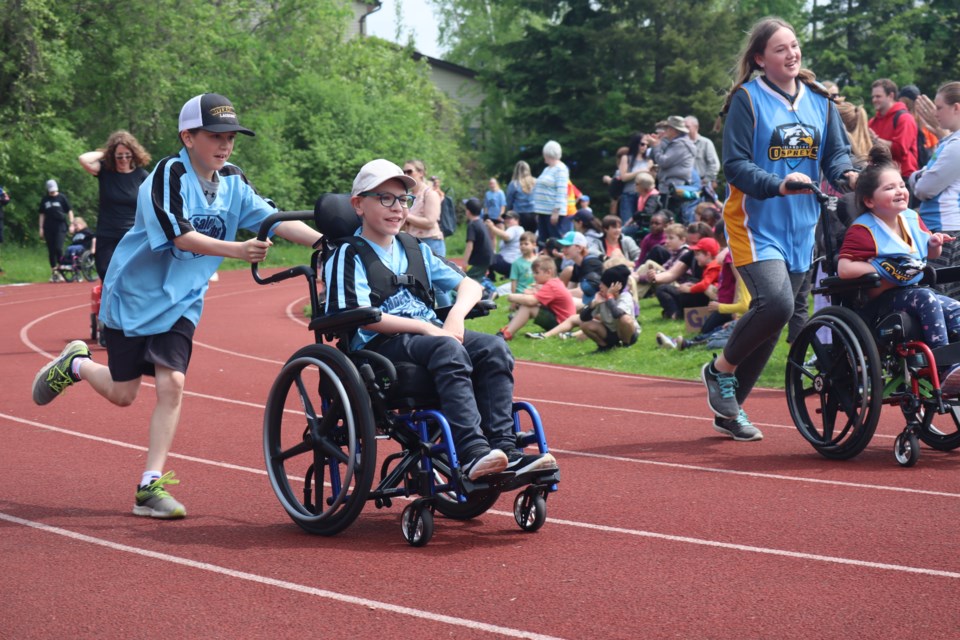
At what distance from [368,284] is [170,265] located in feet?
3.63

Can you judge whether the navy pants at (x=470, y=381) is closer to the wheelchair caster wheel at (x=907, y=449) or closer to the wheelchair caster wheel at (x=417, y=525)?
the wheelchair caster wheel at (x=417, y=525)

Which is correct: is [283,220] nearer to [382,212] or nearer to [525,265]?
[382,212]

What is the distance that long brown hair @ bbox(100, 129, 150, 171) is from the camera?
10477mm

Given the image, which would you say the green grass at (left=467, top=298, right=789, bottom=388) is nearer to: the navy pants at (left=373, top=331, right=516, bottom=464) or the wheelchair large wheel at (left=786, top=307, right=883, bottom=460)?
the wheelchair large wheel at (left=786, top=307, right=883, bottom=460)

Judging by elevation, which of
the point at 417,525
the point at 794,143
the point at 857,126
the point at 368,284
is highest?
the point at 857,126

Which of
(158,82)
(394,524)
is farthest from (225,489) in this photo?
(158,82)

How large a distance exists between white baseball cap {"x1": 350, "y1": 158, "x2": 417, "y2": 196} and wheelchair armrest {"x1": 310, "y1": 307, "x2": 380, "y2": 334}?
52cm

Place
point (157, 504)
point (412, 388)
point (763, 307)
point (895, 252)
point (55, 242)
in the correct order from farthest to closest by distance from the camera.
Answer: point (55, 242)
point (763, 307)
point (895, 252)
point (157, 504)
point (412, 388)

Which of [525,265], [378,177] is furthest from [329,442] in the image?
[525,265]

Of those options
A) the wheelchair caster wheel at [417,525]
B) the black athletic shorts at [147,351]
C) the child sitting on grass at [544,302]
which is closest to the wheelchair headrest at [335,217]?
the black athletic shorts at [147,351]

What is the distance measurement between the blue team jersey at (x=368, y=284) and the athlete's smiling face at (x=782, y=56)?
2.41 metres

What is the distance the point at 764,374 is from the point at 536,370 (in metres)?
2.30

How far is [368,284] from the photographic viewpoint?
17.4 feet

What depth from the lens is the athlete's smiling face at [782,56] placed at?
686cm
